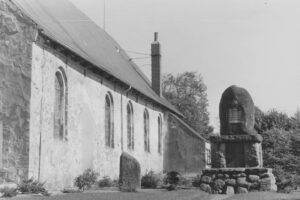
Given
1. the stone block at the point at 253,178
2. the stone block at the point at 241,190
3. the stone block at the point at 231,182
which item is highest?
the stone block at the point at 253,178

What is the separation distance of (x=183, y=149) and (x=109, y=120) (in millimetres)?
9095

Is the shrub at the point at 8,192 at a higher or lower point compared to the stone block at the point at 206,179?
lower

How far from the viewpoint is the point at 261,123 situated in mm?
34969

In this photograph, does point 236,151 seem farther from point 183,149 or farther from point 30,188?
point 183,149

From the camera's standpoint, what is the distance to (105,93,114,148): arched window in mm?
23562

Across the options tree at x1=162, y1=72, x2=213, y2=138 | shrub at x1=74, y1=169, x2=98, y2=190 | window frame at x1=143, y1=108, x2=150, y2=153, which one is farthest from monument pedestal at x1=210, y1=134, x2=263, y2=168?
tree at x1=162, y1=72, x2=213, y2=138

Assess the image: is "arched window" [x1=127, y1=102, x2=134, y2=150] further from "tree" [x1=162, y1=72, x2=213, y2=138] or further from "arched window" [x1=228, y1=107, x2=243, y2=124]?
"tree" [x1=162, y1=72, x2=213, y2=138]

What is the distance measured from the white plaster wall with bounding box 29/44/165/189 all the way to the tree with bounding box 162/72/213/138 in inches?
1050

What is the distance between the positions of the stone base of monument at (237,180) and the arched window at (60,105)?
18.3ft

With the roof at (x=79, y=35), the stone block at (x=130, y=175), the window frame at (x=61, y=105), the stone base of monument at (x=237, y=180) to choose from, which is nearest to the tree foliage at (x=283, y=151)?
the roof at (x=79, y=35)

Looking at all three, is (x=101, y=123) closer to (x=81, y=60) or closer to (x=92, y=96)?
(x=92, y=96)

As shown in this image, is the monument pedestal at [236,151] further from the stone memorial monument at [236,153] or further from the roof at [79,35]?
the roof at [79,35]

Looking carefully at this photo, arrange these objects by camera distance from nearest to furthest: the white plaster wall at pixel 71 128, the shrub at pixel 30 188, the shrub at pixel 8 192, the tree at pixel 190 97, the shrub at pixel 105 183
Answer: the shrub at pixel 8 192 → the shrub at pixel 30 188 → the white plaster wall at pixel 71 128 → the shrub at pixel 105 183 → the tree at pixel 190 97

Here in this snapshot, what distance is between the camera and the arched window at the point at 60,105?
1842cm
